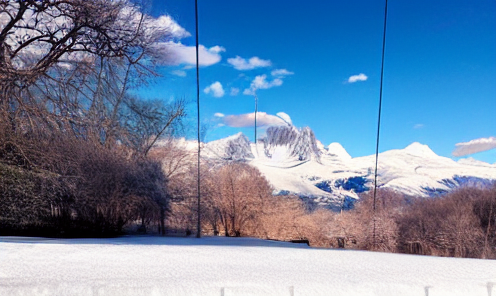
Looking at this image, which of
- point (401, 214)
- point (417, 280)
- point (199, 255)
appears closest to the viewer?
point (417, 280)

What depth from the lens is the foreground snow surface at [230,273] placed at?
6.84 feet

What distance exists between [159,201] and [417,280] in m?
3.81

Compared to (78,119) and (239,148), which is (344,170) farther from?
(78,119)

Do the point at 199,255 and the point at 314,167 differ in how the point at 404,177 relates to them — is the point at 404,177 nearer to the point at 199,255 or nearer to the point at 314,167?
the point at 314,167

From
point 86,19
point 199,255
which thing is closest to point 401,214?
point 199,255

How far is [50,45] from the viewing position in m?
5.78

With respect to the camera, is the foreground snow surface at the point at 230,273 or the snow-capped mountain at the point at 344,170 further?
the snow-capped mountain at the point at 344,170

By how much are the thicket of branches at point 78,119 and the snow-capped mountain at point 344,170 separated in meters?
1.47

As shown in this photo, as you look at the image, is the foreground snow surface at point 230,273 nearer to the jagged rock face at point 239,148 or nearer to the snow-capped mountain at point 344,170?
the snow-capped mountain at point 344,170

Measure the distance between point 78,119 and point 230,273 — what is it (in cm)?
399

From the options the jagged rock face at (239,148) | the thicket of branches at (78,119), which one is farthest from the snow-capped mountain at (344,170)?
the thicket of branches at (78,119)

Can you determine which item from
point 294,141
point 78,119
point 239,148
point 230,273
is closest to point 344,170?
point 294,141

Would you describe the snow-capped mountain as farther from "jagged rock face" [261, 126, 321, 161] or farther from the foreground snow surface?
the foreground snow surface

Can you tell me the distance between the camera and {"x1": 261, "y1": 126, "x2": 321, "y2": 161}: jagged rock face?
206 inches
